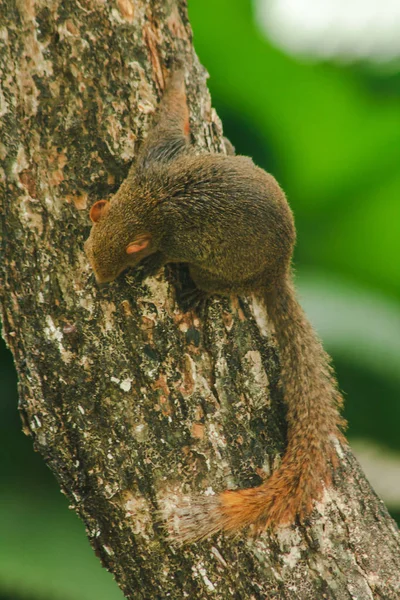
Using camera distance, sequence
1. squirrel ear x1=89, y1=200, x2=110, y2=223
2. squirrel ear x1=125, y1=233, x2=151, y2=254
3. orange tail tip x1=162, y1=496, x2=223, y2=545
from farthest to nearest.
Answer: squirrel ear x1=125, y1=233, x2=151, y2=254
squirrel ear x1=89, y1=200, x2=110, y2=223
orange tail tip x1=162, y1=496, x2=223, y2=545

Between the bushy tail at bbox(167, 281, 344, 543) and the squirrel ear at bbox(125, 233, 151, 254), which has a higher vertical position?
the squirrel ear at bbox(125, 233, 151, 254)

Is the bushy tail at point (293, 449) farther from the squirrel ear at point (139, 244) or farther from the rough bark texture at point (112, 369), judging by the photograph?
the squirrel ear at point (139, 244)

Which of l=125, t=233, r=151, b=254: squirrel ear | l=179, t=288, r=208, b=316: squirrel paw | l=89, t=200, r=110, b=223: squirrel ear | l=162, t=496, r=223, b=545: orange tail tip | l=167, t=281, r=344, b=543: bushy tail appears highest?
l=89, t=200, r=110, b=223: squirrel ear

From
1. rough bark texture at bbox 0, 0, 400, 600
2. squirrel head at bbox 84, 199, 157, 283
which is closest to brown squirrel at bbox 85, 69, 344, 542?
squirrel head at bbox 84, 199, 157, 283

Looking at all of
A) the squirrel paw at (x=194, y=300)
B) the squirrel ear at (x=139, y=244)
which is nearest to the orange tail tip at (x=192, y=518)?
the squirrel paw at (x=194, y=300)

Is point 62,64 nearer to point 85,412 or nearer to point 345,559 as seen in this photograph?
point 85,412

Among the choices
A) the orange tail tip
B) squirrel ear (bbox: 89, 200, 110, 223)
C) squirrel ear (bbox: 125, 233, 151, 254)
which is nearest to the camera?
the orange tail tip

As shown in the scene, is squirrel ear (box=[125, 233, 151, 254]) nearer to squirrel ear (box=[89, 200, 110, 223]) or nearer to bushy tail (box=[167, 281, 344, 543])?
squirrel ear (box=[89, 200, 110, 223])

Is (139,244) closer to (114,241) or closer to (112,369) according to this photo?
(114,241)

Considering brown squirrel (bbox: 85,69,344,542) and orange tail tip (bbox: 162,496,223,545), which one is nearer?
orange tail tip (bbox: 162,496,223,545)
